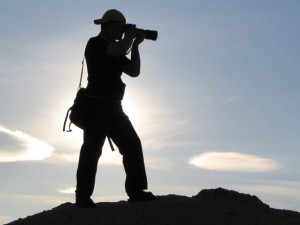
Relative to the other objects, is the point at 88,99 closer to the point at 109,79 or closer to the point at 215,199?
the point at 109,79

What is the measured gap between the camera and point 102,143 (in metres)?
7.77

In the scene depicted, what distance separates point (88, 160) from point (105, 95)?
91 centimetres

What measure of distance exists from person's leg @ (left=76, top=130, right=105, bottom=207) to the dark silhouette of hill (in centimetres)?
42

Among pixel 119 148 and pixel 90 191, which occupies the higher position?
pixel 119 148

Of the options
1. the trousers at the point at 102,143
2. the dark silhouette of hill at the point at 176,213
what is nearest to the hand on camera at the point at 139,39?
the trousers at the point at 102,143

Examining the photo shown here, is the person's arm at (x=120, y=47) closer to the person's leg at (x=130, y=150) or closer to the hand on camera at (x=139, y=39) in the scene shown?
the hand on camera at (x=139, y=39)

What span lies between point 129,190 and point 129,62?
186cm

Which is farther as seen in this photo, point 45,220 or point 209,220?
point 45,220

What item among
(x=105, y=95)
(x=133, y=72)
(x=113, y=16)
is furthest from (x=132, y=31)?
(x=105, y=95)

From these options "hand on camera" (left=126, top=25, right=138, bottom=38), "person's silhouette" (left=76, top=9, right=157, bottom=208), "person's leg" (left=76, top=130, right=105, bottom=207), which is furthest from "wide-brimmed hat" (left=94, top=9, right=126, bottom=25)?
"person's leg" (left=76, top=130, right=105, bottom=207)

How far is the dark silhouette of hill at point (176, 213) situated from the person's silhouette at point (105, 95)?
1.22ft

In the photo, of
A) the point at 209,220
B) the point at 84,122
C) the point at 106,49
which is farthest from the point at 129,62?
the point at 209,220

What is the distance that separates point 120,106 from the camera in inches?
310

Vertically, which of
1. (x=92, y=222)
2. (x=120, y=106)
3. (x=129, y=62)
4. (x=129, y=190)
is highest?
(x=129, y=62)
